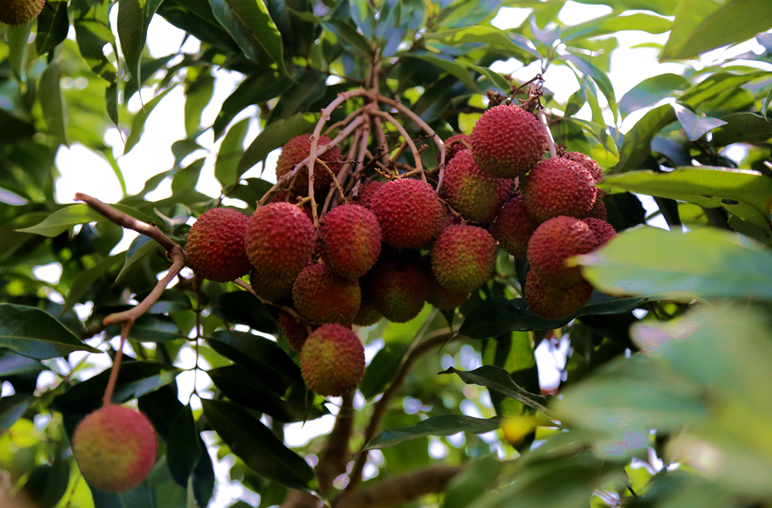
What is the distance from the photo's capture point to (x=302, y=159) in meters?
0.83

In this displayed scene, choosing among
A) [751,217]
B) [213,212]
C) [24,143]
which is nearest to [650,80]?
[751,217]

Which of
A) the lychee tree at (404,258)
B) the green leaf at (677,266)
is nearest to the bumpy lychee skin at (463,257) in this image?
the lychee tree at (404,258)

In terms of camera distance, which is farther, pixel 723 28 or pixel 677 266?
pixel 723 28

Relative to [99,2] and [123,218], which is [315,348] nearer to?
[123,218]

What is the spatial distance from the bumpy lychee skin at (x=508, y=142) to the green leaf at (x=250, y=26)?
40cm

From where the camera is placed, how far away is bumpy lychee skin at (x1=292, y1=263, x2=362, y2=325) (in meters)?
0.72

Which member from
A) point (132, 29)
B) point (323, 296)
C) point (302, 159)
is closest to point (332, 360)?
point (323, 296)

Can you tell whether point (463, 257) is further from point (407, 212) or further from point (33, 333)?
point (33, 333)

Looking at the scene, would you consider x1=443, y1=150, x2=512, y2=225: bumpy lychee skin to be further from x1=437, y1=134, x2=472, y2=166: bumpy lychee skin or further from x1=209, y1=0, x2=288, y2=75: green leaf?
x1=209, y1=0, x2=288, y2=75: green leaf

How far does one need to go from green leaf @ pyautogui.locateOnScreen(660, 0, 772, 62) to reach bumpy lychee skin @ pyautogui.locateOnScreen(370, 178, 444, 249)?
1.07 feet

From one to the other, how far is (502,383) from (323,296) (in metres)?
0.25

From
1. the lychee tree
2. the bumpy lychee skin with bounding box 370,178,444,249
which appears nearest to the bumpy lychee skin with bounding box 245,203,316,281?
the lychee tree

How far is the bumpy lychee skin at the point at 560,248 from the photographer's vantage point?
64cm

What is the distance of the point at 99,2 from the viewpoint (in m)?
0.94
